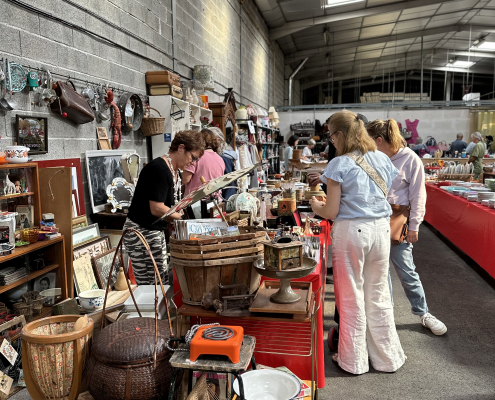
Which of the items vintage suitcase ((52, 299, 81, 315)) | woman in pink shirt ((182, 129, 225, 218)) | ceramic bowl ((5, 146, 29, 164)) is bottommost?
vintage suitcase ((52, 299, 81, 315))

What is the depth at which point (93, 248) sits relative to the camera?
3.62 metres

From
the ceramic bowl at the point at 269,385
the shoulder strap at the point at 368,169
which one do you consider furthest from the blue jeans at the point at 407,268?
the ceramic bowl at the point at 269,385

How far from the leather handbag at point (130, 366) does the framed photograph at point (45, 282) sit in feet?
5.20

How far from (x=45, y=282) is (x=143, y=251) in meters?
0.71

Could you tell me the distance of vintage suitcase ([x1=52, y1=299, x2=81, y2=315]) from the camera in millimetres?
2656

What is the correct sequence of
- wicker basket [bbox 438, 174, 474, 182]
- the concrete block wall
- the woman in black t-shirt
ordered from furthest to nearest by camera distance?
the concrete block wall
wicker basket [bbox 438, 174, 474, 182]
the woman in black t-shirt

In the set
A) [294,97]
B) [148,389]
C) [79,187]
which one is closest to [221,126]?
[79,187]

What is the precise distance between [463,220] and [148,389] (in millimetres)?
5211

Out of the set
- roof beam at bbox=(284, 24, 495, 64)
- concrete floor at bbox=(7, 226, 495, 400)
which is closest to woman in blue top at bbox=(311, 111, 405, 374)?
concrete floor at bbox=(7, 226, 495, 400)

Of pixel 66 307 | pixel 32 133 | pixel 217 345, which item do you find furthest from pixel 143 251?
pixel 217 345

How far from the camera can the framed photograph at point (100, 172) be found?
387cm

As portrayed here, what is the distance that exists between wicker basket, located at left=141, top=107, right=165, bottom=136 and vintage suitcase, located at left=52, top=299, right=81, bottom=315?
8.66 feet

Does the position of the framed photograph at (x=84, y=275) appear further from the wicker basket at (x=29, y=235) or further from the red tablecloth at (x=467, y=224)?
the red tablecloth at (x=467, y=224)

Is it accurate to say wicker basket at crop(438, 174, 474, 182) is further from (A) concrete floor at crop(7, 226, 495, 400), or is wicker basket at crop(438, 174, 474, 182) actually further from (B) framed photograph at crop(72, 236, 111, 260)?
(B) framed photograph at crop(72, 236, 111, 260)
